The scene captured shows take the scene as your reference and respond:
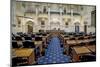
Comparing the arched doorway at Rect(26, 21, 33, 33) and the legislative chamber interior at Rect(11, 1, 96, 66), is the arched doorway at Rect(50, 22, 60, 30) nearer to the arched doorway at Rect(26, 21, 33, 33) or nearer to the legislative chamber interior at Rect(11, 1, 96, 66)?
the legislative chamber interior at Rect(11, 1, 96, 66)

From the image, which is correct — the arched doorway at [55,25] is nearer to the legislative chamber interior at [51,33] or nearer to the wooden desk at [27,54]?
the legislative chamber interior at [51,33]

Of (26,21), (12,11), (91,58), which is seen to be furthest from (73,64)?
(12,11)

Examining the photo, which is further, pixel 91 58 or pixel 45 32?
pixel 91 58

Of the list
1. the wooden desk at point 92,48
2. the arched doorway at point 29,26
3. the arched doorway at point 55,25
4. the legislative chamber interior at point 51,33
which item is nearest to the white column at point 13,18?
the legislative chamber interior at point 51,33

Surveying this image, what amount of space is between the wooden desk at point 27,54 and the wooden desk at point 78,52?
25.3 inches

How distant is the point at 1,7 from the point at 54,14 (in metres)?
0.77

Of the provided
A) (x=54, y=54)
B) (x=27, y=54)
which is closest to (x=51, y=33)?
(x=54, y=54)

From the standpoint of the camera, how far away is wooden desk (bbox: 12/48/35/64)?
7.82ft

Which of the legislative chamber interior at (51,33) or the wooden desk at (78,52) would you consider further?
the wooden desk at (78,52)

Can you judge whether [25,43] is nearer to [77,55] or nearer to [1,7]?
[1,7]

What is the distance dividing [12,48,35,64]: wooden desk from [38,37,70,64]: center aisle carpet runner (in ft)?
0.46

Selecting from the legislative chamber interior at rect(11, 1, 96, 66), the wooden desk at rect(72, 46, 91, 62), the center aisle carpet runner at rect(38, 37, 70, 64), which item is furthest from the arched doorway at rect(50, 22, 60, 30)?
the wooden desk at rect(72, 46, 91, 62)

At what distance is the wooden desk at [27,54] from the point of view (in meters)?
2.38

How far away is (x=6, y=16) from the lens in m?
2.28
